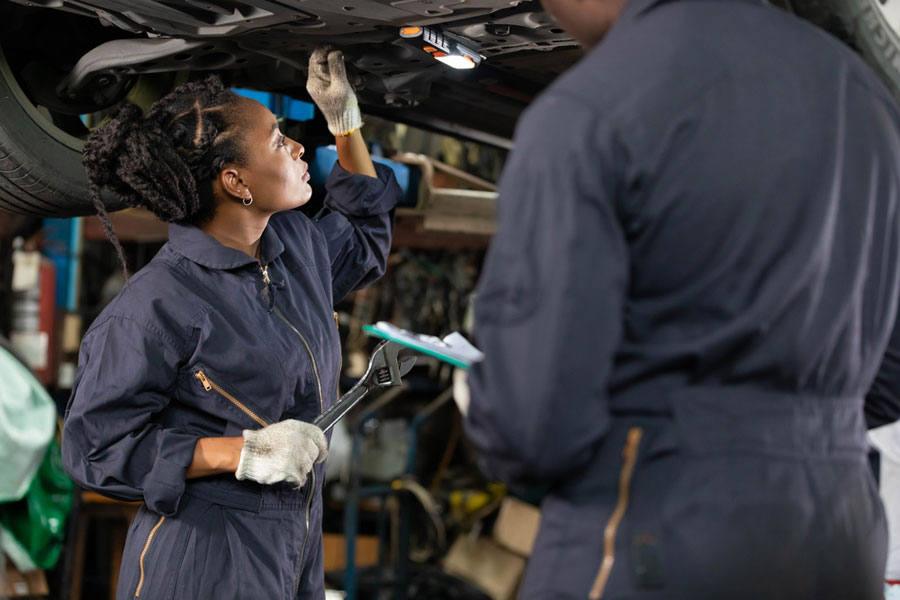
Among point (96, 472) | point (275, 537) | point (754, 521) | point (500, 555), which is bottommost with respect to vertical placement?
point (500, 555)

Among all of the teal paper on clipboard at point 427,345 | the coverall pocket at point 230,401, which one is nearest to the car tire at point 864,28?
the teal paper on clipboard at point 427,345

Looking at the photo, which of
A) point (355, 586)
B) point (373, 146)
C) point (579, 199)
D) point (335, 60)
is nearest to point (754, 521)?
point (579, 199)

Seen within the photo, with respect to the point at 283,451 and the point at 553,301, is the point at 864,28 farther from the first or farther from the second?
the point at 283,451

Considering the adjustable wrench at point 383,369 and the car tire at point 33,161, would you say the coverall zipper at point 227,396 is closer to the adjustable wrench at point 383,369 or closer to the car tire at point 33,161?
the adjustable wrench at point 383,369

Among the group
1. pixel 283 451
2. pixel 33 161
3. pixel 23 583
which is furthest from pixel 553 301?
pixel 23 583

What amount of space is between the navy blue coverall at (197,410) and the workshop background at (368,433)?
1.87 metres

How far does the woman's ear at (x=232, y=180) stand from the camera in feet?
6.91

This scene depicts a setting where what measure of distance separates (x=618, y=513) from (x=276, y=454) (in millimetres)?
968

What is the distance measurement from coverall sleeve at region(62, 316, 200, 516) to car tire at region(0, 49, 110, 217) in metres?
0.62

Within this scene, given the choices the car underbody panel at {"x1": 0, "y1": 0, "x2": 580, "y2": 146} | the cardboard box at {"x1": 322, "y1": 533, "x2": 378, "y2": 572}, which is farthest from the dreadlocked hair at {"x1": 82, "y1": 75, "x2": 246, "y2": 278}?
the cardboard box at {"x1": 322, "y1": 533, "x2": 378, "y2": 572}

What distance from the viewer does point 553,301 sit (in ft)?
3.22

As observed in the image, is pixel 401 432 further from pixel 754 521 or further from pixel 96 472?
pixel 754 521

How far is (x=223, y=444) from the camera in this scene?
188 cm

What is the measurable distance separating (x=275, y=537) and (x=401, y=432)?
11.9 ft
